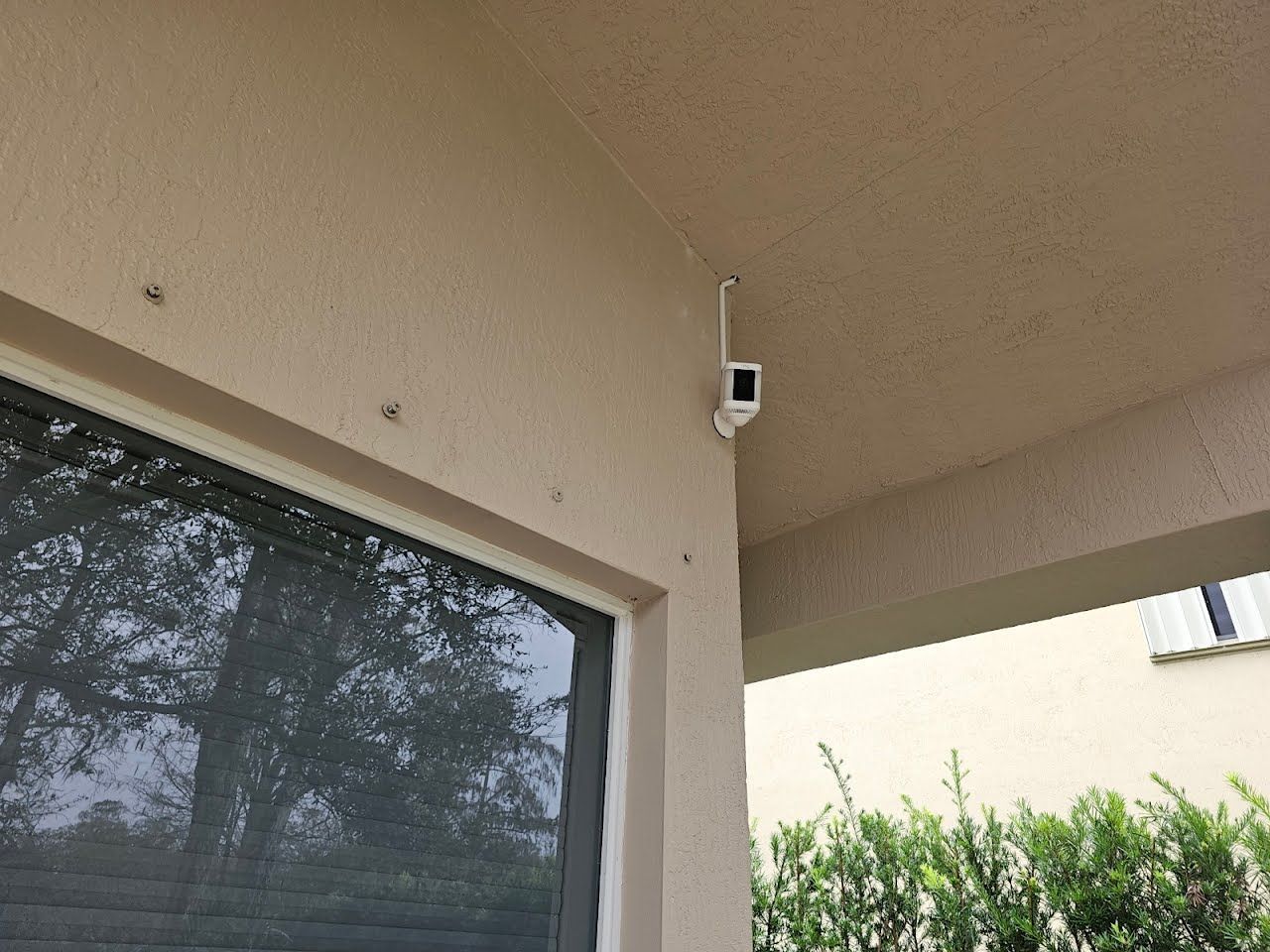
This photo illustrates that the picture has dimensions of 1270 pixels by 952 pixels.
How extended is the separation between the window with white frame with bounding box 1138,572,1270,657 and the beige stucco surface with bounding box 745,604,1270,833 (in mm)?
117

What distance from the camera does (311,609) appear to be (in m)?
1.34

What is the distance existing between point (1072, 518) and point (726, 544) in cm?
112

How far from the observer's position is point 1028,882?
4.01 metres

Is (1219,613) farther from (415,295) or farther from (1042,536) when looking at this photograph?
(415,295)

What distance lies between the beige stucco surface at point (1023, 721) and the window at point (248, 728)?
5.26 m

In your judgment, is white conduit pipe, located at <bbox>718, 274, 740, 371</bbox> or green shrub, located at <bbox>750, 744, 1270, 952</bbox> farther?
green shrub, located at <bbox>750, 744, 1270, 952</bbox>

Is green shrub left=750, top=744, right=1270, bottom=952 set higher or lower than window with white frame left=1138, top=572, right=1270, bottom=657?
lower

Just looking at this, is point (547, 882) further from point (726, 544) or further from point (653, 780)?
point (726, 544)

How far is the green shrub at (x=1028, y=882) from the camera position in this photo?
359cm

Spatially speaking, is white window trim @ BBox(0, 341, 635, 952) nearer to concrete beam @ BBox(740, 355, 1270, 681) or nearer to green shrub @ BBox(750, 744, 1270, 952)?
concrete beam @ BBox(740, 355, 1270, 681)

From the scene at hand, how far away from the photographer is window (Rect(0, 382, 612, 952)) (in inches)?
41.3

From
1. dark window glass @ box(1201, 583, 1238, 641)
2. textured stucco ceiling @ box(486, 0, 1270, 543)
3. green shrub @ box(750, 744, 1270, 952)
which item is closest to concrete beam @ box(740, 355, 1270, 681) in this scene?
textured stucco ceiling @ box(486, 0, 1270, 543)

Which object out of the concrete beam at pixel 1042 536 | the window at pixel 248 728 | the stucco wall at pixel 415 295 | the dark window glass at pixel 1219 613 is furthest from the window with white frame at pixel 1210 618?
the window at pixel 248 728

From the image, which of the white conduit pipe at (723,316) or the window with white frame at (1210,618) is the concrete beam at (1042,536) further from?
the window with white frame at (1210,618)
